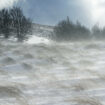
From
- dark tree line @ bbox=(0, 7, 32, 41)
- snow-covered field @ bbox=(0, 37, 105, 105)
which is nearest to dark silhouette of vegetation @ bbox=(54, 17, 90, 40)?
dark tree line @ bbox=(0, 7, 32, 41)

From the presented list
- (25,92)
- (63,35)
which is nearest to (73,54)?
(25,92)

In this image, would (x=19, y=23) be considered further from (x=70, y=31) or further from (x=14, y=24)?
(x=70, y=31)

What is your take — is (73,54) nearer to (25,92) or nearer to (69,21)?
(25,92)

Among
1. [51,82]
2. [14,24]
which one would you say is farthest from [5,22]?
[51,82]

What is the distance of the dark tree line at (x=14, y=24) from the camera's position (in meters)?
27.6

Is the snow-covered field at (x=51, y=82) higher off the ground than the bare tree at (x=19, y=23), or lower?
lower

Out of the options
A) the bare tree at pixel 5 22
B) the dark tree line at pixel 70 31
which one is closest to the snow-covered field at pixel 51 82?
the dark tree line at pixel 70 31

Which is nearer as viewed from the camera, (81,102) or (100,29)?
(81,102)

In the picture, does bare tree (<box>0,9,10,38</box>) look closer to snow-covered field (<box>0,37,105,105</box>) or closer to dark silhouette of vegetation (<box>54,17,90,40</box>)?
dark silhouette of vegetation (<box>54,17,90,40</box>)

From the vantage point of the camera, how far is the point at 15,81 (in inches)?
155

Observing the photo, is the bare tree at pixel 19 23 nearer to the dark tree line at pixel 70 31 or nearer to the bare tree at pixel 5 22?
the bare tree at pixel 5 22

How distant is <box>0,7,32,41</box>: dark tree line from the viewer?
27625 mm

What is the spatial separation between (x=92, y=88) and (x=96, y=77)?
52 centimetres

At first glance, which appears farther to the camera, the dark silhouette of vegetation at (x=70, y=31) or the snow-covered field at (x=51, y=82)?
the dark silhouette of vegetation at (x=70, y=31)
